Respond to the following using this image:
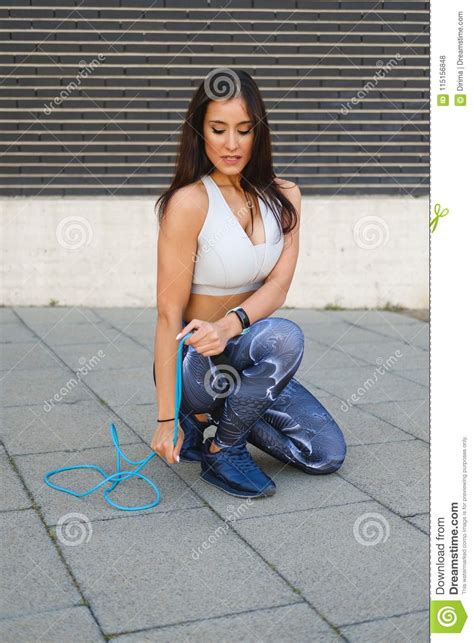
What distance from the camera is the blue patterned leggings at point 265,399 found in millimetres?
3463

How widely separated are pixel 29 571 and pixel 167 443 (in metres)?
0.70

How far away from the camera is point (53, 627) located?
2.53 meters

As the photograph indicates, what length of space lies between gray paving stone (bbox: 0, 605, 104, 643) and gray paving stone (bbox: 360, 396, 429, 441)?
208 centimetres

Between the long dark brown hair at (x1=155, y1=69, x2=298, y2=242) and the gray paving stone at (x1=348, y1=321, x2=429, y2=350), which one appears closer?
the long dark brown hair at (x1=155, y1=69, x2=298, y2=242)

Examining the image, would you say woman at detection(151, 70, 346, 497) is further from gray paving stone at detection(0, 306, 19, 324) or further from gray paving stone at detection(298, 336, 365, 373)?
gray paving stone at detection(0, 306, 19, 324)

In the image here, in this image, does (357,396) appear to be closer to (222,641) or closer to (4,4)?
(222,641)

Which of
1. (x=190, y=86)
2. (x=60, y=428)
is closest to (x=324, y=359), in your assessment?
(x=60, y=428)

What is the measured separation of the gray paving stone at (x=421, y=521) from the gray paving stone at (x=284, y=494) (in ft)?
0.79

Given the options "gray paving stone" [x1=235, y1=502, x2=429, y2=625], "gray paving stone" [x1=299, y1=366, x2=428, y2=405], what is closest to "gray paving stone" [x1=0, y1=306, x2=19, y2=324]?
"gray paving stone" [x1=299, y1=366, x2=428, y2=405]

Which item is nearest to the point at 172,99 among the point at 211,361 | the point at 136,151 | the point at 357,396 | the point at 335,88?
the point at 136,151

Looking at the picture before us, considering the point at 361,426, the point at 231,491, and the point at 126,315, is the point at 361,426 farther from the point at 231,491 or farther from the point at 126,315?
the point at 126,315

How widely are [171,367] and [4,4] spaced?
4.76m

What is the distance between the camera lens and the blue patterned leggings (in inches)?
136
